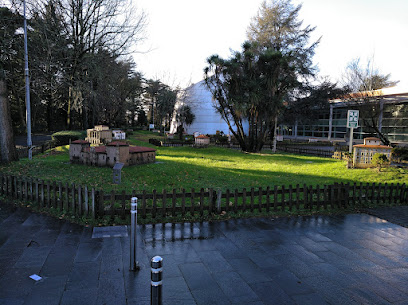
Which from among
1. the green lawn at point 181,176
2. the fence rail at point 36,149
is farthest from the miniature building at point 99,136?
the green lawn at point 181,176

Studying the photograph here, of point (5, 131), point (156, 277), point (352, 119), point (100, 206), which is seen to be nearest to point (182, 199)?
point (100, 206)

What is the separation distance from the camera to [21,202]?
7.95m

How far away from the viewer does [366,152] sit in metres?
15.7

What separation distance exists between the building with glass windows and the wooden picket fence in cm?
2231

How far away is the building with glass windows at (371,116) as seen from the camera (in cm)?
2825

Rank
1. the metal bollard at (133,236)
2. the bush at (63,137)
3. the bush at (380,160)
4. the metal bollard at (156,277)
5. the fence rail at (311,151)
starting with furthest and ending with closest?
the fence rail at (311,151), the bush at (63,137), the bush at (380,160), the metal bollard at (133,236), the metal bollard at (156,277)

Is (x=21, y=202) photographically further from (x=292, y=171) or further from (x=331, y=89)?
(x=331, y=89)

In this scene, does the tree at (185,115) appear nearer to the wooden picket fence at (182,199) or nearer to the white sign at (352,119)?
the white sign at (352,119)

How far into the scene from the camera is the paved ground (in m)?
3.80

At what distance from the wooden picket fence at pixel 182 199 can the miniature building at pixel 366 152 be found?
6776 millimetres

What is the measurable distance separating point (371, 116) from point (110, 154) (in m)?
26.3

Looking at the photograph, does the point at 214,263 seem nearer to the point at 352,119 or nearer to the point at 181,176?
the point at 181,176

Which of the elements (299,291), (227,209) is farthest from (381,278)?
(227,209)

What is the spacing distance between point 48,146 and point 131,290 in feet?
71.8
